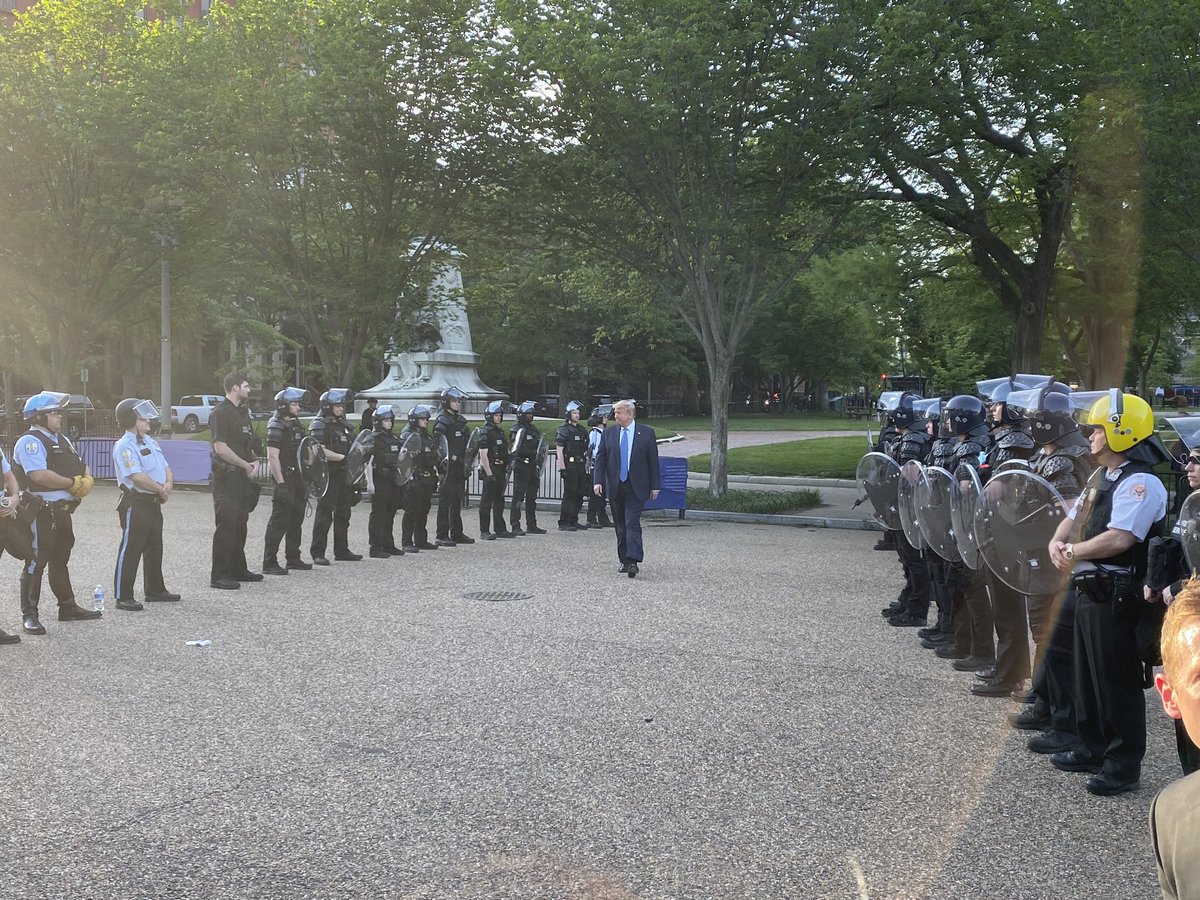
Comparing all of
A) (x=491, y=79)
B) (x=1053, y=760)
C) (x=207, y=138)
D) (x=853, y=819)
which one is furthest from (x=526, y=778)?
(x=207, y=138)

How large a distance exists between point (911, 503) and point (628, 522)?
466 cm

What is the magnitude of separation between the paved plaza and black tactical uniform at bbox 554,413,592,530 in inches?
302

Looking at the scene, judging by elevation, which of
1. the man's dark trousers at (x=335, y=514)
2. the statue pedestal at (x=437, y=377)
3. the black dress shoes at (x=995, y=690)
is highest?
the statue pedestal at (x=437, y=377)

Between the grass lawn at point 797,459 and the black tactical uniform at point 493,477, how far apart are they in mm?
11957

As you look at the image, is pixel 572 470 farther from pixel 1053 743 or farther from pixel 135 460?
pixel 1053 743

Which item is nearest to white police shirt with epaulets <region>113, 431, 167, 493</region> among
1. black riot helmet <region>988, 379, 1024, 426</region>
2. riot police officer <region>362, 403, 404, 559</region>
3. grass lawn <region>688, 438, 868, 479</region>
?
riot police officer <region>362, 403, 404, 559</region>

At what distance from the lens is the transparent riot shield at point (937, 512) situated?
7.19 metres

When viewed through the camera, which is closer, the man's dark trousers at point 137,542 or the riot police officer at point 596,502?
the man's dark trousers at point 137,542

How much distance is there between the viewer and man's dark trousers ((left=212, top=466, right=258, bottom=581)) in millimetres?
11234

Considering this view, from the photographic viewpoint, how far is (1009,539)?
589 centimetres

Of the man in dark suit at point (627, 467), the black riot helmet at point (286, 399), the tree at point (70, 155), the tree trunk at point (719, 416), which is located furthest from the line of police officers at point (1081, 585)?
the tree at point (70, 155)

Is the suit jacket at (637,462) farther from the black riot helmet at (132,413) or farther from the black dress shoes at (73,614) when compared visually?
the black dress shoes at (73,614)

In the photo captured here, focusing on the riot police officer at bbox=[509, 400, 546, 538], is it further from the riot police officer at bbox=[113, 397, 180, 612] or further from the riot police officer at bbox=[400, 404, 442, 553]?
the riot police officer at bbox=[113, 397, 180, 612]

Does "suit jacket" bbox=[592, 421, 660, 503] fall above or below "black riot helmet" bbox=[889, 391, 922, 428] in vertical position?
below
